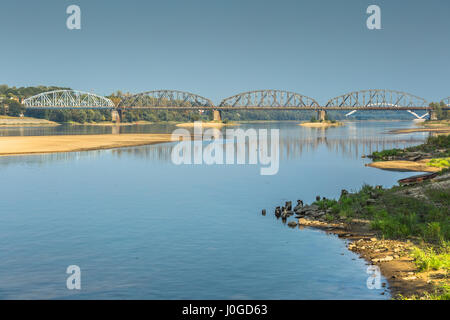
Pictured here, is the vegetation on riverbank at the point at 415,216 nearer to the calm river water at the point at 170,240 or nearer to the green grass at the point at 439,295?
the green grass at the point at 439,295

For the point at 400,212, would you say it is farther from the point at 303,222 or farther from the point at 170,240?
the point at 170,240

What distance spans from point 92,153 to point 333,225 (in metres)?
51.1

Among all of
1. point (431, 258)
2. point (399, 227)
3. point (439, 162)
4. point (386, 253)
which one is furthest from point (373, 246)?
point (439, 162)

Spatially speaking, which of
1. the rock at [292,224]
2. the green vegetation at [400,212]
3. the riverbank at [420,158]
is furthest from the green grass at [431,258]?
the riverbank at [420,158]

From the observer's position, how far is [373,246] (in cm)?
2111

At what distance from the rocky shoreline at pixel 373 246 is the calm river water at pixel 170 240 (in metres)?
0.62

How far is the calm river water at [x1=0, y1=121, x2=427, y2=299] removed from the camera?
17.0 metres

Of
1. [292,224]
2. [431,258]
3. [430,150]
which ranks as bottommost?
[292,224]

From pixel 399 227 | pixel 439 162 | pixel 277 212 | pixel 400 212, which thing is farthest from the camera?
pixel 439 162

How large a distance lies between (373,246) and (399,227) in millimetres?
2162

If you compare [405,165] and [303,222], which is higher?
[405,165]

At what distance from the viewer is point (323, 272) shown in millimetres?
18453
